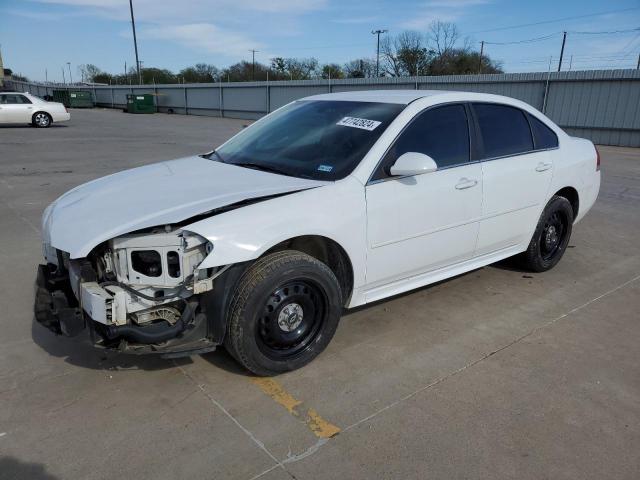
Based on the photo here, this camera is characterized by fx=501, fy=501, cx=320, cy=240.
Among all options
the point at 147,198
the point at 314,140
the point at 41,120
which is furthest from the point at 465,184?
the point at 41,120

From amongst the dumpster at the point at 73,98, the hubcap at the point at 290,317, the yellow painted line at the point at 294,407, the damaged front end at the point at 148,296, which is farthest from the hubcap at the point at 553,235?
the dumpster at the point at 73,98

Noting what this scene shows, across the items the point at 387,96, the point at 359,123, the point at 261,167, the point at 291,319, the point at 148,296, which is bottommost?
the point at 291,319

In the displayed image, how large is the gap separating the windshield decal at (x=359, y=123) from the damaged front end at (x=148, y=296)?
58.9 inches

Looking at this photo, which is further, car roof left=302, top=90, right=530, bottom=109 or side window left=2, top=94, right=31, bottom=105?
side window left=2, top=94, right=31, bottom=105

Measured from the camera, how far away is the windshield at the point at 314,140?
3.37m

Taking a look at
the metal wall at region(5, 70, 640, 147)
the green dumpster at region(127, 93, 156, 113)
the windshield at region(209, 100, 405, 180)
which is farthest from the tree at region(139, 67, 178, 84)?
the windshield at region(209, 100, 405, 180)

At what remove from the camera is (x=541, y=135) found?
466 cm

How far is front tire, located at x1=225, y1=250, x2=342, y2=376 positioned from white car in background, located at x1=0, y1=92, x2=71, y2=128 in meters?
22.0

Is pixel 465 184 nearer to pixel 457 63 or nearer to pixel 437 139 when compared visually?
pixel 437 139

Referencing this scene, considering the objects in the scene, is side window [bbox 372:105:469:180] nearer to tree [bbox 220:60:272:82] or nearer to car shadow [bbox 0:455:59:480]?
car shadow [bbox 0:455:59:480]

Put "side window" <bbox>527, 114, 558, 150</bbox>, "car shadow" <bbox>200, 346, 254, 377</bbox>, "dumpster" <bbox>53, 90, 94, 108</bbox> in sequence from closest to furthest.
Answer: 1. "car shadow" <bbox>200, 346, 254, 377</bbox>
2. "side window" <bbox>527, 114, 558, 150</bbox>
3. "dumpster" <bbox>53, 90, 94, 108</bbox>

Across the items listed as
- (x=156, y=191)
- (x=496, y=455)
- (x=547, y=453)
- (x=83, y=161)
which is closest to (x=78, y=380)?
(x=156, y=191)

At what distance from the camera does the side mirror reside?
126 inches

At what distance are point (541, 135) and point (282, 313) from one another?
10.3 ft
